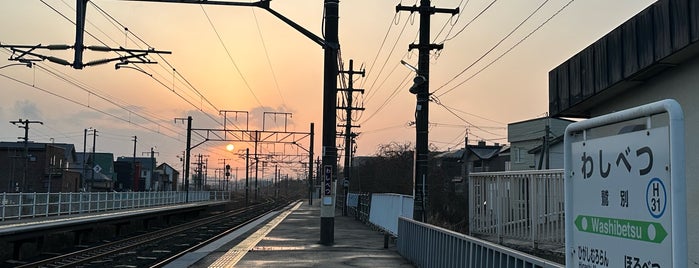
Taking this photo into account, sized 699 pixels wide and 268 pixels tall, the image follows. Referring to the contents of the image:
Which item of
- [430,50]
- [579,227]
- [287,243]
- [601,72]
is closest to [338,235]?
[287,243]

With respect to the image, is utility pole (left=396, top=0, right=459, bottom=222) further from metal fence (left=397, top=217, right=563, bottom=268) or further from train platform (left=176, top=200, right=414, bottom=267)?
train platform (left=176, top=200, right=414, bottom=267)

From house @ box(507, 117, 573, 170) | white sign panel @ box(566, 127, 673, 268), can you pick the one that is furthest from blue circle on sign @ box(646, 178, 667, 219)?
house @ box(507, 117, 573, 170)

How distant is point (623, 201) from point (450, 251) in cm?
680

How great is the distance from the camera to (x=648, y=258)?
2721mm

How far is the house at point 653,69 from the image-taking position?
689 cm

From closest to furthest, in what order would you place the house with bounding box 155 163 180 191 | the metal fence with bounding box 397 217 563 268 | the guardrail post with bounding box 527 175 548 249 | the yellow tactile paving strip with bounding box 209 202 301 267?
the metal fence with bounding box 397 217 563 268, the guardrail post with bounding box 527 175 548 249, the yellow tactile paving strip with bounding box 209 202 301 267, the house with bounding box 155 163 180 191

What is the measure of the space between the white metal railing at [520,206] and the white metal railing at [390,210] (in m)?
4.55

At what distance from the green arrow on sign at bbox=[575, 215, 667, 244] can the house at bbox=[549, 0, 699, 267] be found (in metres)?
4.16

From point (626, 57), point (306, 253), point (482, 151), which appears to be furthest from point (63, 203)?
point (482, 151)

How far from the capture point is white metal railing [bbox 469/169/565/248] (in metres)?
9.76

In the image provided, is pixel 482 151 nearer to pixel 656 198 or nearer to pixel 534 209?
pixel 534 209

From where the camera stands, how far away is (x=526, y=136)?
54.8m

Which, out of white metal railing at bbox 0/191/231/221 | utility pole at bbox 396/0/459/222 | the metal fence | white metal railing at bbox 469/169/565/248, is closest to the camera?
the metal fence

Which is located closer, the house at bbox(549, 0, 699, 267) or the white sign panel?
the white sign panel
